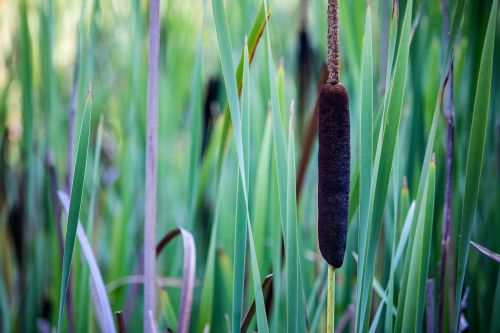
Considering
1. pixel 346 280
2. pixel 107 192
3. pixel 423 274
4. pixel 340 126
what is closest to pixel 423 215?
pixel 423 274

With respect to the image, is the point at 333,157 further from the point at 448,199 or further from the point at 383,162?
the point at 448,199

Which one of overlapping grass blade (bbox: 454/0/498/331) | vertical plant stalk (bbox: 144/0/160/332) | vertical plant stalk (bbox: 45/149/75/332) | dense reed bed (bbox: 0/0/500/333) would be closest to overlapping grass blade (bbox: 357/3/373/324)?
dense reed bed (bbox: 0/0/500/333)

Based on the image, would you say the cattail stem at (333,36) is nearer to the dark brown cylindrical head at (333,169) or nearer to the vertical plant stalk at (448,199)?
the dark brown cylindrical head at (333,169)

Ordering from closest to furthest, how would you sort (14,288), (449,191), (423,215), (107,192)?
(423,215)
(449,191)
(14,288)
(107,192)

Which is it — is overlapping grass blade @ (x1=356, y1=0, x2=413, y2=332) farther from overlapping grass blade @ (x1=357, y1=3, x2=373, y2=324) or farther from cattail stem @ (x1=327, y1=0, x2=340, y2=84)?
cattail stem @ (x1=327, y1=0, x2=340, y2=84)

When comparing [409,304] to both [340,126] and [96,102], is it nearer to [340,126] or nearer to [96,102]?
[340,126]

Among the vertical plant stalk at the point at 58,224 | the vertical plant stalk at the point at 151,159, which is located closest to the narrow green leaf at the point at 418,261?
the vertical plant stalk at the point at 151,159

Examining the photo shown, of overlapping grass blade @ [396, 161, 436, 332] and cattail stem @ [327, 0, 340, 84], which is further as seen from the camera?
overlapping grass blade @ [396, 161, 436, 332]
